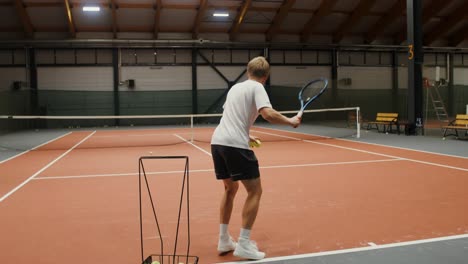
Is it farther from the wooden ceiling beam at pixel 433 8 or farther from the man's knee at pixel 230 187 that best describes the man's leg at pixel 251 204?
the wooden ceiling beam at pixel 433 8

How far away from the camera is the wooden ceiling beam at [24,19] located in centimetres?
2205

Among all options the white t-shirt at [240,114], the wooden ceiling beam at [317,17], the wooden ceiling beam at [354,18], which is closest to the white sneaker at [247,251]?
the white t-shirt at [240,114]

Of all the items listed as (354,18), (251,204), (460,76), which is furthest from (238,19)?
(251,204)

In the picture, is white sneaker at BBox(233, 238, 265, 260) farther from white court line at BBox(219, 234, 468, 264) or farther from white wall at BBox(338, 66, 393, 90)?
white wall at BBox(338, 66, 393, 90)

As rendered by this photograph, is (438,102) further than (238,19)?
No

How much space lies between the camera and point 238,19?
25.3 metres

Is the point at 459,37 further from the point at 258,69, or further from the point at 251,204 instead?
the point at 251,204

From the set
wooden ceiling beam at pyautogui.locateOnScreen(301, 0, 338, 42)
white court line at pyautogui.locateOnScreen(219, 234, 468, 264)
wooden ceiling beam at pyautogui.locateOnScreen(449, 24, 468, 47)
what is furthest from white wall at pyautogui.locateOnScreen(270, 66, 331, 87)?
white court line at pyautogui.locateOnScreen(219, 234, 468, 264)

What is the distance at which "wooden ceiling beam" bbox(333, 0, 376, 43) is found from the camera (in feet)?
83.3

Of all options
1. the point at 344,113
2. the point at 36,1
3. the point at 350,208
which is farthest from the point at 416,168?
the point at 36,1

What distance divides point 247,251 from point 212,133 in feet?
52.3

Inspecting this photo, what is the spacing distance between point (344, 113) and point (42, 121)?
57.4 feet

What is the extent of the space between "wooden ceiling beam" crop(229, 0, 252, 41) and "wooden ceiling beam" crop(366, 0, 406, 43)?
8.89 metres

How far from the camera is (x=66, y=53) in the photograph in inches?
1014
